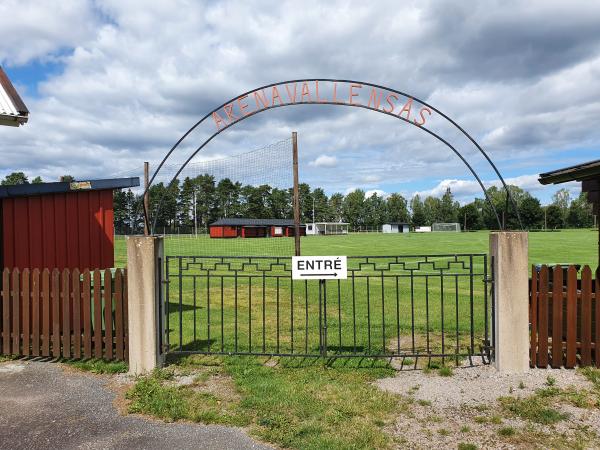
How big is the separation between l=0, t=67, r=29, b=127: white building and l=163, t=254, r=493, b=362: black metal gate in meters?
3.05

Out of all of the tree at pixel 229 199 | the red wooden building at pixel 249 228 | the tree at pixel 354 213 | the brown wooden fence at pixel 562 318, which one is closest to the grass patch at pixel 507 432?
the brown wooden fence at pixel 562 318

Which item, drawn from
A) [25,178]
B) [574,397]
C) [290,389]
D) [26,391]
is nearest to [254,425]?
[290,389]

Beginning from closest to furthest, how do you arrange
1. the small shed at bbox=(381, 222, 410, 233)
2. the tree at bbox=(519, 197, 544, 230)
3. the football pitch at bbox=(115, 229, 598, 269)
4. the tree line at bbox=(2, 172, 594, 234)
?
the football pitch at bbox=(115, 229, 598, 269)
the tree line at bbox=(2, 172, 594, 234)
the tree at bbox=(519, 197, 544, 230)
the small shed at bbox=(381, 222, 410, 233)

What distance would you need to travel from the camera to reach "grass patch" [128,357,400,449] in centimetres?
395

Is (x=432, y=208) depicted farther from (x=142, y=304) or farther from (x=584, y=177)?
(x=142, y=304)

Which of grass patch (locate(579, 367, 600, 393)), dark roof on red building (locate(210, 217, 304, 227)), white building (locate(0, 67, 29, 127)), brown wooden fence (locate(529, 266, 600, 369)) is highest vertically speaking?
white building (locate(0, 67, 29, 127))

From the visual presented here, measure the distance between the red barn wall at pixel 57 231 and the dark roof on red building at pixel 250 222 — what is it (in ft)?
178

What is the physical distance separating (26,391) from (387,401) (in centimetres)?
411

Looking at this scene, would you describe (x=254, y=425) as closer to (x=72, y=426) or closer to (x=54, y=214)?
(x=72, y=426)

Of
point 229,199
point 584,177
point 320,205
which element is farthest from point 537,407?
point 320,205

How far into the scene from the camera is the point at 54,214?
287 inches

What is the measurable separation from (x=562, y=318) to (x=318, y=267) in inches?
126

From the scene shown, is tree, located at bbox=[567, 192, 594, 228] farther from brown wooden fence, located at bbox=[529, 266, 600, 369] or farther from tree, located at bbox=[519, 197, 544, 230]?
brown wooden fence, located at bbox=[529, 266, 600, 369]

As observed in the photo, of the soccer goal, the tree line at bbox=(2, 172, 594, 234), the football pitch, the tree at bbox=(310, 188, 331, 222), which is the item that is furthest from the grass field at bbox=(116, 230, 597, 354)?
the soccer goal
